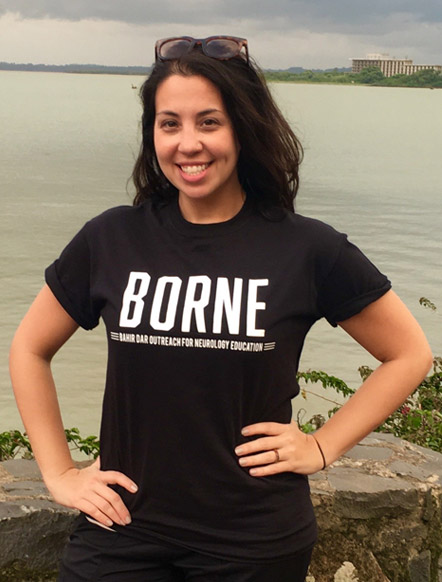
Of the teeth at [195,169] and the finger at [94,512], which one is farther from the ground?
the teeth at [195,169]

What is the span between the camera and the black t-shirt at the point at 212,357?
2357mm

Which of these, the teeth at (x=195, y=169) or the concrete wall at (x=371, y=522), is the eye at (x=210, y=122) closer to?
the teeth at (x=195, y=169)

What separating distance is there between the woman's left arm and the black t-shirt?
6cm

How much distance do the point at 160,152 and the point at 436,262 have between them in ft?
49.7

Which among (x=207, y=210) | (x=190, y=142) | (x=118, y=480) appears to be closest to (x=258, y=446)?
(x=118, y=480)

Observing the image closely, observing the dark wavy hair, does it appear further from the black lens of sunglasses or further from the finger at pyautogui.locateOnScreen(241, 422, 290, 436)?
the finger at pyautogui.locateOnScreen(241, 422, 290, 436)

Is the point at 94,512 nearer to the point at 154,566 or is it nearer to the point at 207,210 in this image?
the point at 154,566

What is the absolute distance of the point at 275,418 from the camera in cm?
247

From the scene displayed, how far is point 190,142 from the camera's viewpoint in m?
2.51

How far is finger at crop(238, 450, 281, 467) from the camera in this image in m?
2.40

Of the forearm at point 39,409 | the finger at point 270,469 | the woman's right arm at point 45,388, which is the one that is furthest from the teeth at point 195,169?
the finger at point 270,469

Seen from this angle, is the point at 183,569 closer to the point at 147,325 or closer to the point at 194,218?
the point at 147,325

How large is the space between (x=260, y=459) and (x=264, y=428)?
75 mm

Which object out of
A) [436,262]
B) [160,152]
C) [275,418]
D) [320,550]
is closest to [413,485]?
[320,550]
